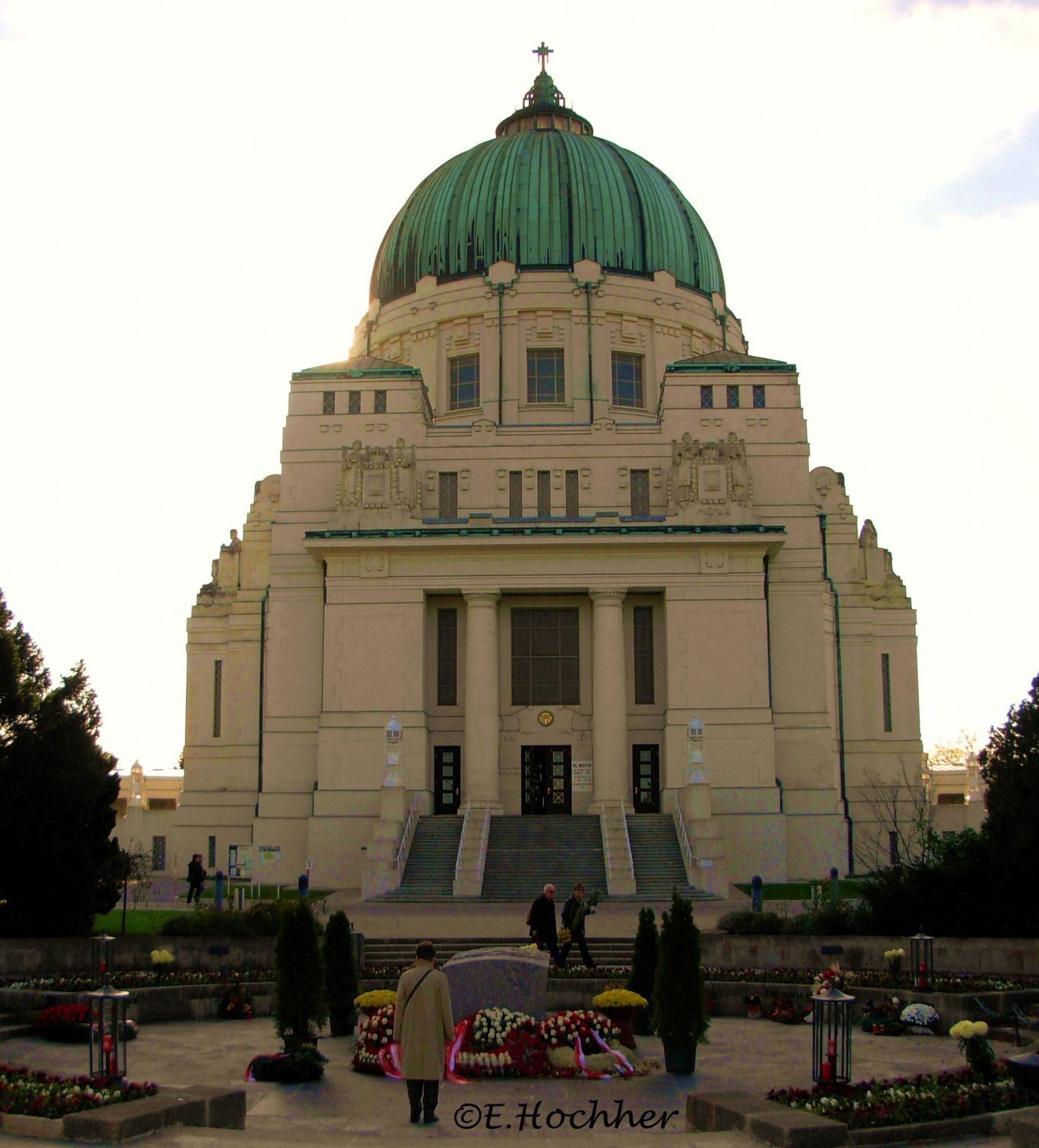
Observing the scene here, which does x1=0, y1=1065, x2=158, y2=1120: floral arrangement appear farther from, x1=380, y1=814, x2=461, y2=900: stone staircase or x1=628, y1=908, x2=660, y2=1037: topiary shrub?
x1=380, y1=814, x2=461, y2=900: stone staircase

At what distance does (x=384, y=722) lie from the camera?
152 feet

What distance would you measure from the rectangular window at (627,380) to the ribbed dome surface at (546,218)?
366cm

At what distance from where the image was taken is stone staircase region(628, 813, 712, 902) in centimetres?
3931

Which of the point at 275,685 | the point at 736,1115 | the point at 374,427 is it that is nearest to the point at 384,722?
the point at 275,685

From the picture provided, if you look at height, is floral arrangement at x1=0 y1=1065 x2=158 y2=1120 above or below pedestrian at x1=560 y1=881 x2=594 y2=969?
below

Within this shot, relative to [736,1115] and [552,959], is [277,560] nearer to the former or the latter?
[552,959]

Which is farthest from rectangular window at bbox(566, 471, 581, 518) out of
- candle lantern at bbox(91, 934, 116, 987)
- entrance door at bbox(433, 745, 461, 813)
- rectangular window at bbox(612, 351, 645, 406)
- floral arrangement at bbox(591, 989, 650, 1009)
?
floral arrangement at bbox(591, 989, 650, 1009)

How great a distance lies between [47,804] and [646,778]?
24082 mm

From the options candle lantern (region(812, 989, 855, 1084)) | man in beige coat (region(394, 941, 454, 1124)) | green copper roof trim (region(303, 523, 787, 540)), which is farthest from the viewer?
green copper roof trim (region(303, 523, 787, 540))

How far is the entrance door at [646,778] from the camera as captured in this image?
47.4m

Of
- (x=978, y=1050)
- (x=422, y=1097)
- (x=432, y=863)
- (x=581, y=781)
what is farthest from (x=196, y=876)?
(x=978, y=1050)

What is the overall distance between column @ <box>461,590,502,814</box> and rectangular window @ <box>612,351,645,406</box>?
12714 millimetres

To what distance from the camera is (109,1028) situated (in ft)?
51.7

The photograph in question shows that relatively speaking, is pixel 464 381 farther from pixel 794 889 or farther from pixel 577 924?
pixel 577 924
